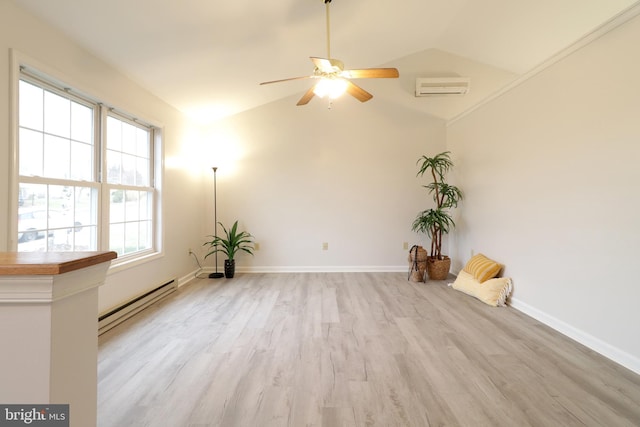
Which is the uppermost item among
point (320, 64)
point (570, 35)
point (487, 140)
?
point (570, 35)

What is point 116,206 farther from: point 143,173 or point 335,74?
point 335,74

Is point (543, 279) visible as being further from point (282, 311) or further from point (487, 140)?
point (282, 311)

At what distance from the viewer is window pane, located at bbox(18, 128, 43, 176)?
2.04 m

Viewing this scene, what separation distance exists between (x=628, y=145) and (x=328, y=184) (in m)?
3.49

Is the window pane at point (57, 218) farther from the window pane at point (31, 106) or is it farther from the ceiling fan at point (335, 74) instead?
the ceiling fan at point (335, 74)

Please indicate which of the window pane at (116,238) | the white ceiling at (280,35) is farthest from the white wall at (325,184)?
the window pane at (116,238)

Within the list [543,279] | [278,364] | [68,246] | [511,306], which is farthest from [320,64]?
[511,306]

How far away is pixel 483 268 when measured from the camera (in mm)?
3500

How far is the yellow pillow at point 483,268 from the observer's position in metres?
3.42

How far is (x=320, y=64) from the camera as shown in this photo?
2.44 meters

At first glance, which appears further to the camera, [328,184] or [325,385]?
[328,184]

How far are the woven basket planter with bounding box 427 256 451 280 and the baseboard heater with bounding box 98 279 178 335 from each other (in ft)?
11.8

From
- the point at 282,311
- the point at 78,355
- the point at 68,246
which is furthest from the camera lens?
the point at 282,311

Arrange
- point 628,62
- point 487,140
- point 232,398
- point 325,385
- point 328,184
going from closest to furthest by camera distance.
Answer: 1. point 232,398
2. point 325,385
3. point 628,62
4. point 487,140
5. point 328,184
